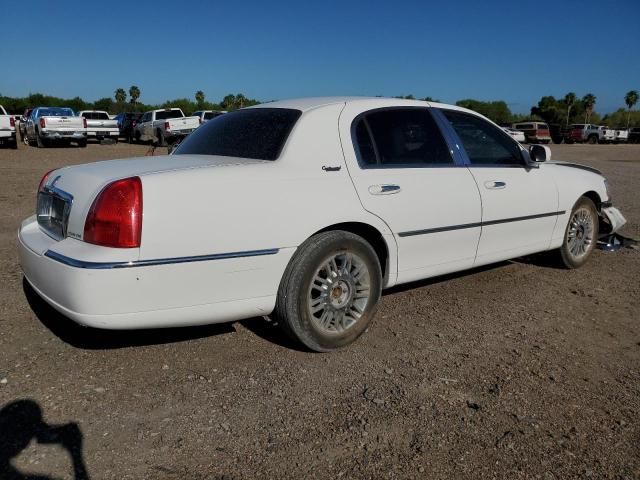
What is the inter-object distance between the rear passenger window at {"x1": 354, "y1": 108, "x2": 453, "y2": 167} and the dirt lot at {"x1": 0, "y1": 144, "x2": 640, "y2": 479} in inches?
46.2

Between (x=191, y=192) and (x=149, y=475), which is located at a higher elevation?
(x=191, y=192)

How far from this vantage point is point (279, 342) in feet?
12.4

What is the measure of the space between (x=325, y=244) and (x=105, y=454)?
162 centimetres

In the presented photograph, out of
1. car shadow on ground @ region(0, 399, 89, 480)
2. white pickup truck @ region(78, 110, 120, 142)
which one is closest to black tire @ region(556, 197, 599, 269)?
car shadow on ground @ region(0, 399, 89, 480)

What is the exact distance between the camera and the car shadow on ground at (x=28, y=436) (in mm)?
2389

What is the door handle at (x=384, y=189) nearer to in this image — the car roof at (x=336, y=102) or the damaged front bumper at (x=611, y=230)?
the car roof at (x=336, y=102)

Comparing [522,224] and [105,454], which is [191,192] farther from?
[522,224]

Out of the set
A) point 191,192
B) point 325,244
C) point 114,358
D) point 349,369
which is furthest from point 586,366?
point 114,358

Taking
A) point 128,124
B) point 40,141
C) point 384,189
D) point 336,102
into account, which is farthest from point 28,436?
point 128,124

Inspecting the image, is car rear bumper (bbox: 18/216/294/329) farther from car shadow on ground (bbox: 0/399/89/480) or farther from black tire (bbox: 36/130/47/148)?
black tire (bbox: 36/130/47/148)

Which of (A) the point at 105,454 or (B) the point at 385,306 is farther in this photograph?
(B) the point at 385,306

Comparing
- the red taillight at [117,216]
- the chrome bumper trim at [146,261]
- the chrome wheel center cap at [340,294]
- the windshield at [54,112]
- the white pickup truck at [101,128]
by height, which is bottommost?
the chrome wheel center cap at [340,294]

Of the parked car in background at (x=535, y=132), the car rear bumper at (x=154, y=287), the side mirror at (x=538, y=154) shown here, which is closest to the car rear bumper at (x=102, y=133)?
the side mirror at (x=538, y=154)

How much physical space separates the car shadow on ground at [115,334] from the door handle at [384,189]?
137 centimetres
